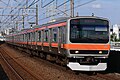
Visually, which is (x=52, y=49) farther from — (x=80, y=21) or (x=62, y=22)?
(x=80, y=21)

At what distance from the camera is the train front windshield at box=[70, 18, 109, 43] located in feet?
43.5

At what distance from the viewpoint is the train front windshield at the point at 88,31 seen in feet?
43.5

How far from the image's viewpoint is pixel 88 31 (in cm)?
1332

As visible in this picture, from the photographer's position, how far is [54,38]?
16.2m

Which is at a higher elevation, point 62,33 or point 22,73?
point 62,33

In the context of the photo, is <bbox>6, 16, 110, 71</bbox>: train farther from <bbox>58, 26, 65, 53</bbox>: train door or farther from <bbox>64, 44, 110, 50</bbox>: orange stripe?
<bbox>58, 26, 65, 53</bbox>: train door

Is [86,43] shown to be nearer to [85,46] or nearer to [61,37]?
[85,46]

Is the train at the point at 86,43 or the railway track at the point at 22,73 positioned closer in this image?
the railway track at the point at 22,73

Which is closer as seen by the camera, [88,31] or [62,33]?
[88,31]

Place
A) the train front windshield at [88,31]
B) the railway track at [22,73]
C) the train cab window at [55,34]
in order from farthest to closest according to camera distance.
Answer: the train cab window at [55,34] → the train front windshield at [88,31] → the railway track at [22,73]

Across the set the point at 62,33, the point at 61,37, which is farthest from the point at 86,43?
the point at 61,37

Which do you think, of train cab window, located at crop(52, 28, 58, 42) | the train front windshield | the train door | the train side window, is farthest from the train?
train cab window, located at crop(52, 28, 58, 42)

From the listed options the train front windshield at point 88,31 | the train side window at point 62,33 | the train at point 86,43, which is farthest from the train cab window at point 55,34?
the train front windshield at point 88,31

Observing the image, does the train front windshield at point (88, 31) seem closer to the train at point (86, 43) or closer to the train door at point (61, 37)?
the train at point (86, 43)
